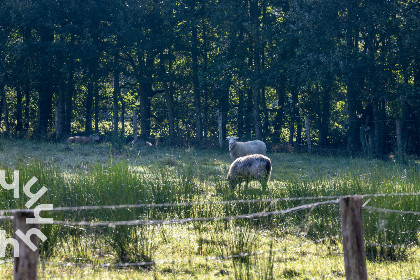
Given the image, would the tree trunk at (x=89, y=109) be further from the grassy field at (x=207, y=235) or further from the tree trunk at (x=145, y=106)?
the grassy field at (x=207, y=235)

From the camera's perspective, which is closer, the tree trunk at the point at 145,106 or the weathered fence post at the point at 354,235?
the weathered fence post at the point at 354,235

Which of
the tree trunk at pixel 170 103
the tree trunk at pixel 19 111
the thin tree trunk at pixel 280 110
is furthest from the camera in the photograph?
the tree trunk at pixel 170 103

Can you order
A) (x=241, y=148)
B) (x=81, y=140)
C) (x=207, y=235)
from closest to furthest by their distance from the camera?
(x=207, y=235) → (x=241, y=148) → (x=81, y=140)

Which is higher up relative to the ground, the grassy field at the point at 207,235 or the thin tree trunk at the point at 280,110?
the thin tree trunk at the point at 280,110

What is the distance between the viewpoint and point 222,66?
2550 cm

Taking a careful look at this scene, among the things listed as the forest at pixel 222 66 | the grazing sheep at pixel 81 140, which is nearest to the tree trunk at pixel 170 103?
the forest at pixel 222 66

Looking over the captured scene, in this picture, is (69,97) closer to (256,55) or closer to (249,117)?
(249,117)

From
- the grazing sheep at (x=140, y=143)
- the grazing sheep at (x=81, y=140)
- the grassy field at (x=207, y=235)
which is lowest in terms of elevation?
the grassy field at (x=207, y=235)

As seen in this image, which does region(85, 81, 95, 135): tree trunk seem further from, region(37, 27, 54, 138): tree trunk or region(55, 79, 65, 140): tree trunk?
region(37, 27, 54, 138): tree trunk

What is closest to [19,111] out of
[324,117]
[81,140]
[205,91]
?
[81,140]

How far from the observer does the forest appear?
840 inches

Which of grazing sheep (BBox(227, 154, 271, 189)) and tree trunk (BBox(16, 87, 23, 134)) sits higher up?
tree trunk (BBox(16, 87, 23, 134))

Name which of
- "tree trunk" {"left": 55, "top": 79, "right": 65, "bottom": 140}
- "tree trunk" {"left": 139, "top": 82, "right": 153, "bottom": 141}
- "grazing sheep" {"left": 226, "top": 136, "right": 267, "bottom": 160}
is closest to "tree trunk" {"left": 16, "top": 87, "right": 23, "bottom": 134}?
"tree trunk" {"left": 55, "top": 79, "right": 65, "bottom": 140}

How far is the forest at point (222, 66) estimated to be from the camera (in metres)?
21.3
